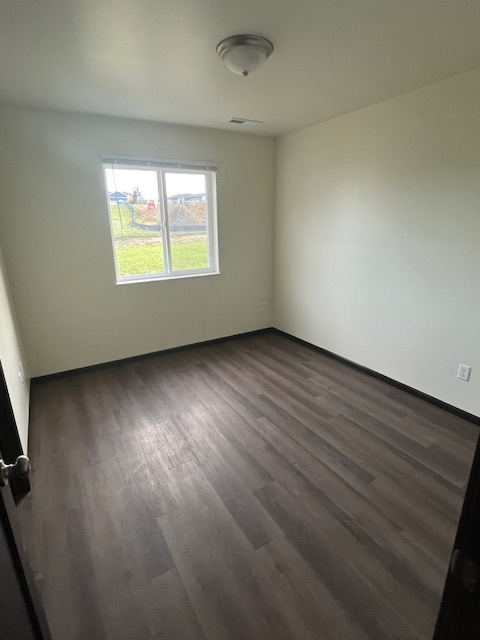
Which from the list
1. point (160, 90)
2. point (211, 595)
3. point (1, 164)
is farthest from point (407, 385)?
point (1, 164)

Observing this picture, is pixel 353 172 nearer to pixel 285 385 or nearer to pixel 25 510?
pixel 285 385

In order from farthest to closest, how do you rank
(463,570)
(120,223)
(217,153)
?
(217,153) < (120,223) < (463,570)

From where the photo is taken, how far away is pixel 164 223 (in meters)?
3.43

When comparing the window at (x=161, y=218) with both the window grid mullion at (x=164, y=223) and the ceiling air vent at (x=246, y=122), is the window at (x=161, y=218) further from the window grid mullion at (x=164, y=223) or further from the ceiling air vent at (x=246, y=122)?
the ceiling air vent at (x=246, y=122)

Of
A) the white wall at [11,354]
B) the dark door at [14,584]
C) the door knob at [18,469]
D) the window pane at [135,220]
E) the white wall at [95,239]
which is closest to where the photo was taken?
the dark door at [14,584]

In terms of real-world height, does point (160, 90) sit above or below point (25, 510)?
above

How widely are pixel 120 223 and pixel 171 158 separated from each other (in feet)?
2.78

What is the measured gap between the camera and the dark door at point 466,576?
548 millimetres

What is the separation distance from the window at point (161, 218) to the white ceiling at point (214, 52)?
25.8 inches

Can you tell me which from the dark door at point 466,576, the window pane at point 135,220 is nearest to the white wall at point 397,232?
the window pane at point 135,220

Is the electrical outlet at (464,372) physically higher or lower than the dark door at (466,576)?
lower

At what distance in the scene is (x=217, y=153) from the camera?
350 cm

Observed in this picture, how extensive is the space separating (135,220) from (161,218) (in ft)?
0.90

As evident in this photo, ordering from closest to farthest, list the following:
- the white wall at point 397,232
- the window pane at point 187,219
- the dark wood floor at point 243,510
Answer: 1. the dark wood floor at point 243,510
2. the white wall at point 397,232
3. the window pane at point 187,219
